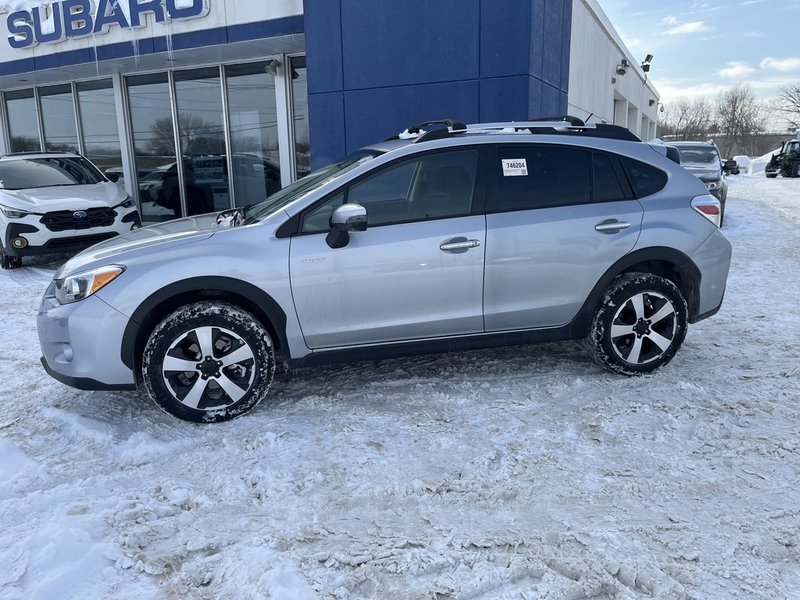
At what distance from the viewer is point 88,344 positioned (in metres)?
3.67

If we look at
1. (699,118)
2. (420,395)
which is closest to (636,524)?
(420,395)

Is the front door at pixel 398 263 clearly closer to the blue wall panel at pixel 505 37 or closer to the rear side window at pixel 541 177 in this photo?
the rear side window at pixel 541 177

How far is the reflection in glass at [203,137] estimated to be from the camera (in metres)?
11.7

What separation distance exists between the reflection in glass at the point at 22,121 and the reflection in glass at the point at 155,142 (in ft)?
11.3

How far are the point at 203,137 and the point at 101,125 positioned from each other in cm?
299

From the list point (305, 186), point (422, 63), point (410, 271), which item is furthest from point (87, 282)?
point (422, 63)

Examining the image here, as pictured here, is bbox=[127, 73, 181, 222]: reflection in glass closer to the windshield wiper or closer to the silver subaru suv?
the windshield wiper

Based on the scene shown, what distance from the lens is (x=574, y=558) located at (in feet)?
8.46

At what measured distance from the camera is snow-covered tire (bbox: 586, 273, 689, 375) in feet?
14.1

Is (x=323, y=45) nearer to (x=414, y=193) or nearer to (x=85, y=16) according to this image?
(x=85, y=16)

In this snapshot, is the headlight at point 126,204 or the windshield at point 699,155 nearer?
the headlight at point 126,204

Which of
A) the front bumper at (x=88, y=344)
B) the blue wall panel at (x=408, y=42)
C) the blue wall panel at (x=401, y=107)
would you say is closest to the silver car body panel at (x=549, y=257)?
the front bumper at (x=88, y=344)

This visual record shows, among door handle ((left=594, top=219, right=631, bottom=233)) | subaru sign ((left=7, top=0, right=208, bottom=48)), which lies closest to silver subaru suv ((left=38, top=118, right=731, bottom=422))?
door handle ((left=594, top=219, right=631, bottom=233))

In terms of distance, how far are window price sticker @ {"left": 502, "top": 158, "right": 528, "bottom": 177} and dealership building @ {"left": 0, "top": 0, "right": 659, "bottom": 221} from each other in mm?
3009
